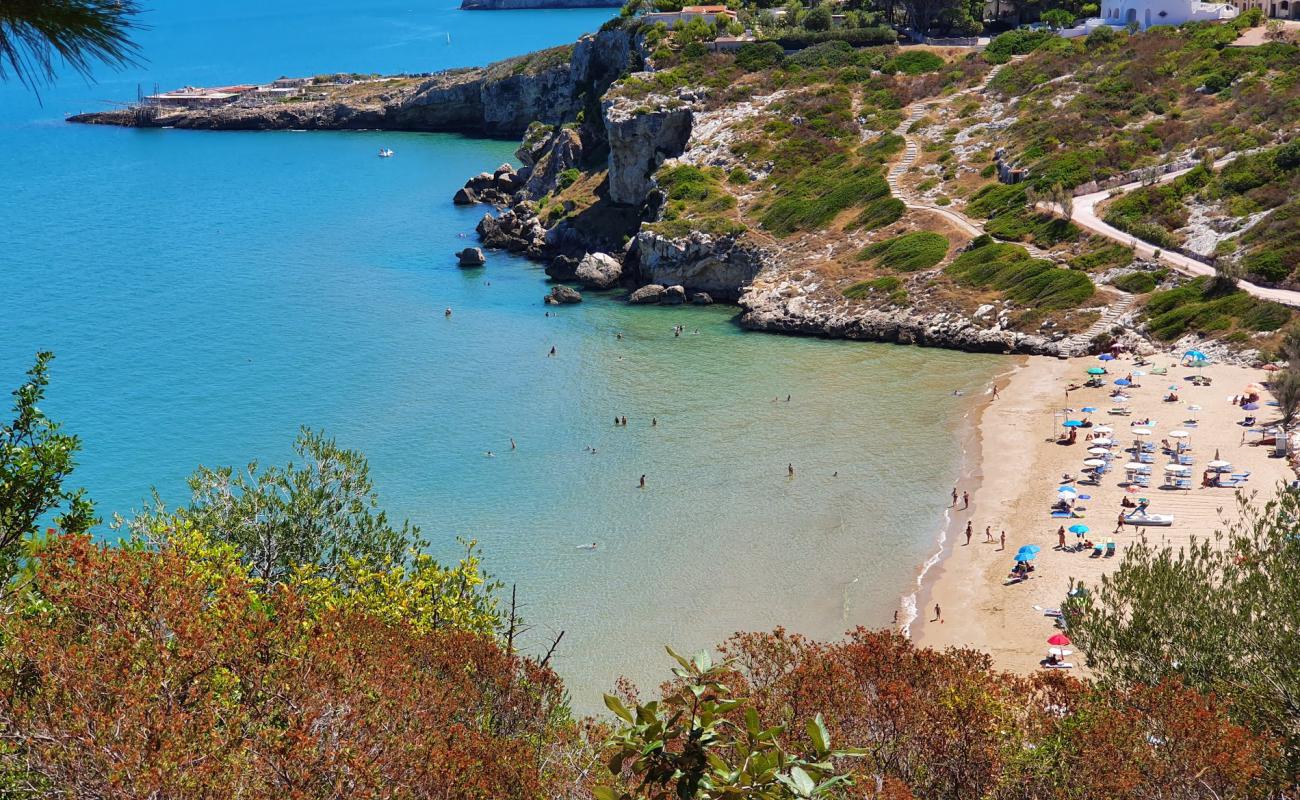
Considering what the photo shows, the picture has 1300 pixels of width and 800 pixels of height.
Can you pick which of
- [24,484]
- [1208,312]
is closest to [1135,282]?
[1208,312]

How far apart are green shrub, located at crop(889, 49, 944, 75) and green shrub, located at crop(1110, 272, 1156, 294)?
34878 mm

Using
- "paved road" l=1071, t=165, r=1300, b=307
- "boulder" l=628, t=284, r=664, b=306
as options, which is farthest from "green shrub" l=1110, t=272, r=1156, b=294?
"boulder" l=628, t=284, r=664, b=306

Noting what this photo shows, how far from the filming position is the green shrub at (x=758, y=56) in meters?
94.7

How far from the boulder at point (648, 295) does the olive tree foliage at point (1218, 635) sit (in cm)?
5332

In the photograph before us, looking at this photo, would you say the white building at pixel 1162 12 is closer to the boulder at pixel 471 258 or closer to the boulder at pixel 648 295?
the boulder at pixel 648 295

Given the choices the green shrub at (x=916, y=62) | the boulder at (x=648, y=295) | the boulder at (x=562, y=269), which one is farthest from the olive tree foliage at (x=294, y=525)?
the green shrub at (x=916, y=62)

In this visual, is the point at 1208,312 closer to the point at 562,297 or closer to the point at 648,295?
the point at 648,295

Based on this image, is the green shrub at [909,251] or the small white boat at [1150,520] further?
the green shrub at [909,251]


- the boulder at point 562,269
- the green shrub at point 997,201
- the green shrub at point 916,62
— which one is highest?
the green shrub at point 916,62

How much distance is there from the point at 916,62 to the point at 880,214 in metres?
24.0

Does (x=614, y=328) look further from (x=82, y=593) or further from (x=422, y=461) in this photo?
(x=82, y=593)

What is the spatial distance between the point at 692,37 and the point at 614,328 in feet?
126

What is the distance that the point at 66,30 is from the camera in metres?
8.55

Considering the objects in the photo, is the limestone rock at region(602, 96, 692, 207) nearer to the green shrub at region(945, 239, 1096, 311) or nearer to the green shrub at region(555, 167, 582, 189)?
the green shrub at region(555, 167, 582, 189)
